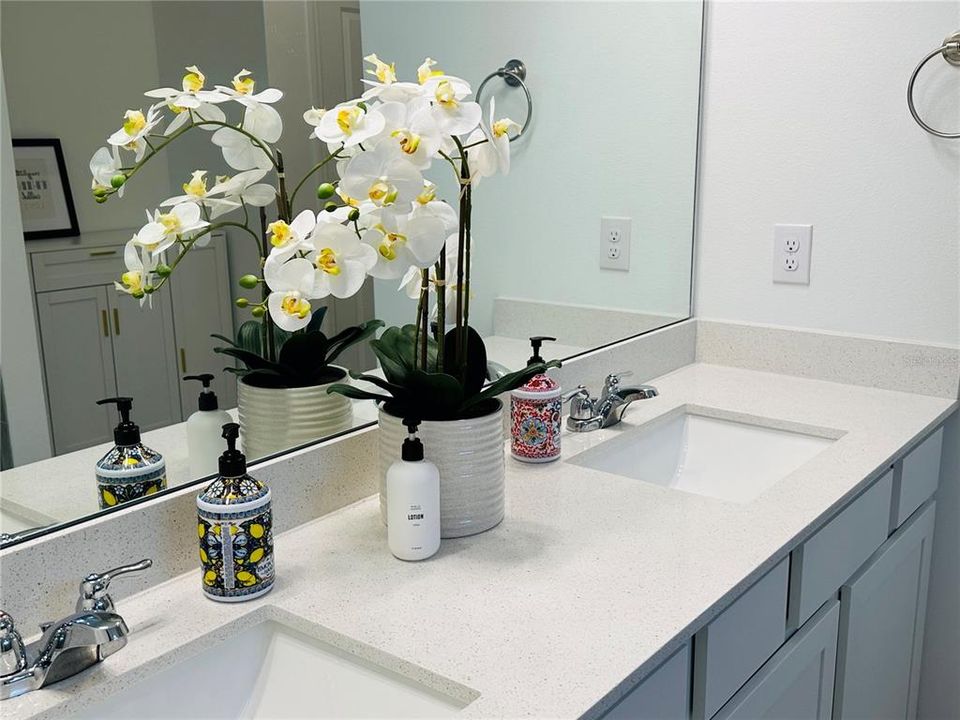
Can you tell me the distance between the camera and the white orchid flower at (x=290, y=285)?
105cm

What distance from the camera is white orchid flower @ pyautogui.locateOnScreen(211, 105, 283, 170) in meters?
1.10

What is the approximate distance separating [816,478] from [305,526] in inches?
29.5

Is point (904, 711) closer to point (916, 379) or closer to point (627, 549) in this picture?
point (916, 379)

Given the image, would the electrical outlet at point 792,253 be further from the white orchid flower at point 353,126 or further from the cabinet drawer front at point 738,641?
the white orchid flower at point 353,126

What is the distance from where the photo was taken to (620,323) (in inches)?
77.6

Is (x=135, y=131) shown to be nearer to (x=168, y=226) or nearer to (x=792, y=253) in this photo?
(x=168, y=226)

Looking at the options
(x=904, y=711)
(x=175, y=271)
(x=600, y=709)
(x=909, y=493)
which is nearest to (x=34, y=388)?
(x=175, y=271)

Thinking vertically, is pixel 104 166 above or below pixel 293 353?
above

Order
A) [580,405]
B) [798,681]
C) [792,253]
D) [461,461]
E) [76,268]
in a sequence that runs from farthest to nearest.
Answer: [792,253]
[580,405]
[798,681]
[461,461]
[76,268]

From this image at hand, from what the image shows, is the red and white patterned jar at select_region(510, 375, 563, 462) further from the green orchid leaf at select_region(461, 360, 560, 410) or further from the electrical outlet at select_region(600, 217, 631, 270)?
the electrical outlet at select_region(600, 217, 631, 270)

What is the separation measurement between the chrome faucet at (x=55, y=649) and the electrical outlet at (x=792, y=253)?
5.00 ft

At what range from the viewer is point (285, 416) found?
121 centimetres

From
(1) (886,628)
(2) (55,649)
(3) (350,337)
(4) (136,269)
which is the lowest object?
(1) (886,628)

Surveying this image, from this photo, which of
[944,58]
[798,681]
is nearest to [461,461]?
[798,681]
